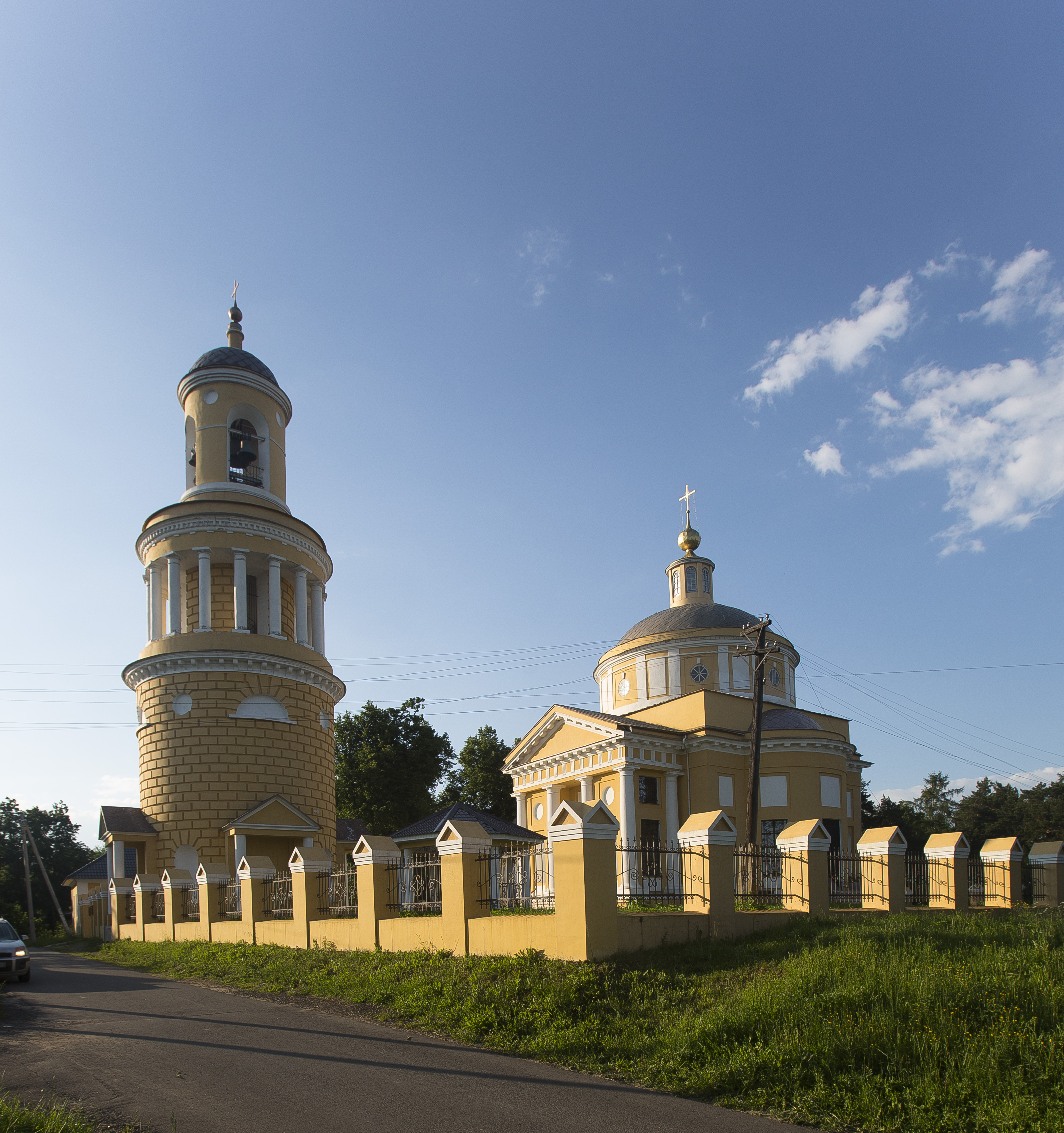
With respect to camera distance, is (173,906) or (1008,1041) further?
(173,906)

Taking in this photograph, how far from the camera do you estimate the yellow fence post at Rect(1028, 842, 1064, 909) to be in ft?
61.6

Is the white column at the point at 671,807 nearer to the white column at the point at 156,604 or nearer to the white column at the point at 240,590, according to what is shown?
the white column at the point at 240,590

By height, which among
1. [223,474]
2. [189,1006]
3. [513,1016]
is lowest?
[189,1006]

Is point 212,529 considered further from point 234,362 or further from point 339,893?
point 339,893

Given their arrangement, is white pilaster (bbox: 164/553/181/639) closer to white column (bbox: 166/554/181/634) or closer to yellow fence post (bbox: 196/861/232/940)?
white column (bbox: 166/554/181/634)

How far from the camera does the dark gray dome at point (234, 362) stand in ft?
99.5

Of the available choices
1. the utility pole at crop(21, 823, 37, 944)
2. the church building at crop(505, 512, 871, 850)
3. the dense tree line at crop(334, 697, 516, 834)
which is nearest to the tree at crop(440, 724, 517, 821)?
the dense tree line at crop(334, 697, 516, 834)

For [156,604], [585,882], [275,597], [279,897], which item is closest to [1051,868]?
[585,882]

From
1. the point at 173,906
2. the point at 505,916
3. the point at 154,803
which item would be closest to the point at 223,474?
the point at 154,803

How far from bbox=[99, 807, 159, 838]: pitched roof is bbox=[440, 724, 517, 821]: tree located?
74.3 feet

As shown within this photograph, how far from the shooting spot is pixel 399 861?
15.7 metres

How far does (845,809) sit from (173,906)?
20522 millimetres

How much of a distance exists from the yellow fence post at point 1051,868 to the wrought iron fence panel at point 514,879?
11382 mm

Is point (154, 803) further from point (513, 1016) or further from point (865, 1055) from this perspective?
point (865, 1055)
